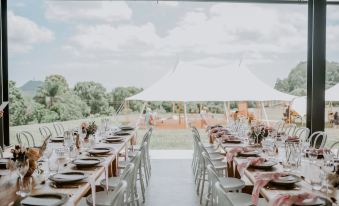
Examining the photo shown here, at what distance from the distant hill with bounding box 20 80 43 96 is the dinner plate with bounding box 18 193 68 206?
8.56 meters

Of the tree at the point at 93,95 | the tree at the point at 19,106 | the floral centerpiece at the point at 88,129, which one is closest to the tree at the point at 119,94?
the tree at the point at 93,95

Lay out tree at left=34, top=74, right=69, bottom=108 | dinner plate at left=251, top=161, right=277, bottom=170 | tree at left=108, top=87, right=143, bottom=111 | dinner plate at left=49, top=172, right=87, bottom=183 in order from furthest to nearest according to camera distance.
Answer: tree at left=108, top=87, right=143, bottom=111
tree at left=34, top=74, right=69, bottom=108
dinner plate at left=251, top=161, right=277, bottom=170
dinner plate at left=49, top=172, right=87, bottom=183

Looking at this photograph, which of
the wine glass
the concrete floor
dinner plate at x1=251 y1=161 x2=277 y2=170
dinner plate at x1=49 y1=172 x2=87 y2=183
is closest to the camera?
the wine glass

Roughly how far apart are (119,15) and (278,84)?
5.57 metres

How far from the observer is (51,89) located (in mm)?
11125

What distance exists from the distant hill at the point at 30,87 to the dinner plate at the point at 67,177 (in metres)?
7.98

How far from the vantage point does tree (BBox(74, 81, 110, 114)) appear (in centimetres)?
1126

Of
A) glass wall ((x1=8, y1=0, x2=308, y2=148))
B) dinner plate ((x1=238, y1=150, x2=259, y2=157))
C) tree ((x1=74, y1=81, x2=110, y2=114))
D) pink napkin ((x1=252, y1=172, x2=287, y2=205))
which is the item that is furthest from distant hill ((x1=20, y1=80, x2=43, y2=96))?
pink napkin ((x1=252, y1=172, x2=287, y2=205))

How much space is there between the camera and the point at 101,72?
12.9 meters

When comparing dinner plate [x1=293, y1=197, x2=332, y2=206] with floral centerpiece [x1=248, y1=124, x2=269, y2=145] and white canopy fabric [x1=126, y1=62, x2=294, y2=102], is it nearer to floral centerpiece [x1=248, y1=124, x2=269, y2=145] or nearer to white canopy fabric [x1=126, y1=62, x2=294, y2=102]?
floral centerpiece [x1=248, y1=124, x2=269, y2=145]

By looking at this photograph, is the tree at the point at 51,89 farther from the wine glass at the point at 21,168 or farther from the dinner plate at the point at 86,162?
the wine glass at the point at 21,168

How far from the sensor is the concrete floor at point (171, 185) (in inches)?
200

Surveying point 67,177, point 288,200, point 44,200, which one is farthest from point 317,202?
point 67,177

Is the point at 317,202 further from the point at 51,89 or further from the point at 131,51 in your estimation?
the point at 131,51
